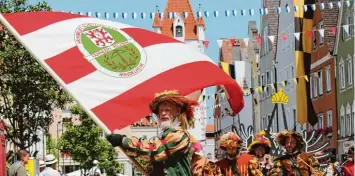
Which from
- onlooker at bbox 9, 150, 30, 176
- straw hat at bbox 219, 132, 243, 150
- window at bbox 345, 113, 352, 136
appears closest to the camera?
straw hat at bbox 219, 132, 243, 150

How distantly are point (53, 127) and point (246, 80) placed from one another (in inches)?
1372

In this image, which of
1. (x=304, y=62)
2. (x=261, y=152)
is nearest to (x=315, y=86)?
(x=304, y=62)

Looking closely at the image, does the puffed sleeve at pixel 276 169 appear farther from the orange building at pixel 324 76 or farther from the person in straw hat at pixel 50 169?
the orange building at pixel 324 76

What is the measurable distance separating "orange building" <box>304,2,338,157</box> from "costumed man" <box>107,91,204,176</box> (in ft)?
129

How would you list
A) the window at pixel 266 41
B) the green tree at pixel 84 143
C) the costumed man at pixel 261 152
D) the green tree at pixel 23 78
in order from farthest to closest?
the green tree at pixel 84 143, the window at pixel 266 41, the green tree at pixel 23 78, the costumed man at pixel 261 152

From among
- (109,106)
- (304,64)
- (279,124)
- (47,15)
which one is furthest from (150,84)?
(279,124)

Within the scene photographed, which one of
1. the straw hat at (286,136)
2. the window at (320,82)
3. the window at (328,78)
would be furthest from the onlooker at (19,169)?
the window at (320,82)

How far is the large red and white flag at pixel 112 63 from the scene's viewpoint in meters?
10.2

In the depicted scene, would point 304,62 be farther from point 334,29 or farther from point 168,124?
point 168,124

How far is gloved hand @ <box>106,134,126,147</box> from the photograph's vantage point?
8.59m

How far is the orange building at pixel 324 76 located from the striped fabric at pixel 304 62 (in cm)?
32

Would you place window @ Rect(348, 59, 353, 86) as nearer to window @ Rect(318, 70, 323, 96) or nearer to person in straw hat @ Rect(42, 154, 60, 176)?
window @ Rect(318, 70, 323, 96)

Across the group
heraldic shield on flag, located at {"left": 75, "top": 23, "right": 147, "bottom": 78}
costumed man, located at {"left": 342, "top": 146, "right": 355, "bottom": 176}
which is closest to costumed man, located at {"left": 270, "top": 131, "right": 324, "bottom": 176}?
costumed man, located at {"left": 342, "top": 146, "right": 355, "bottom": 176}

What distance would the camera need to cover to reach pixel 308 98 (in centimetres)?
5469
